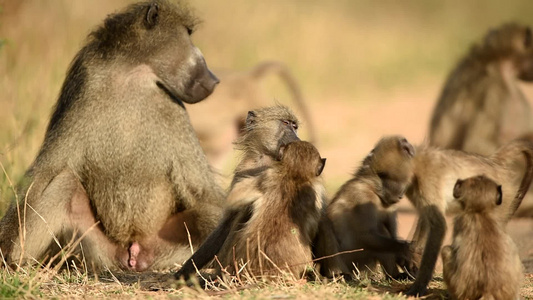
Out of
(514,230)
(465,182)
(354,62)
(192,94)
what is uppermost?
(354,62)

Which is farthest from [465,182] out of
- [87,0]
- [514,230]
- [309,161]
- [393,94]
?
[393,94]

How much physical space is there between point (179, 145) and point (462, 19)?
16268mm

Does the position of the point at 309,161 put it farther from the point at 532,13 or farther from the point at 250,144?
the point at 532,13

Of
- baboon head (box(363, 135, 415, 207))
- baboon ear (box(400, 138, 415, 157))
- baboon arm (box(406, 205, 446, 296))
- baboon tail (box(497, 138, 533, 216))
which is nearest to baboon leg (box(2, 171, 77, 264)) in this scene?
baboon head (box(363, 135, 415, 207))

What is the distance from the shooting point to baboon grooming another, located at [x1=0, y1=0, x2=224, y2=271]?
505 cm

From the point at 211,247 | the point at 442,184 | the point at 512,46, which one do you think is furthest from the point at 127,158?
the point at 512,46

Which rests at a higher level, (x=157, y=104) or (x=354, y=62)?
(x=354, y=62)

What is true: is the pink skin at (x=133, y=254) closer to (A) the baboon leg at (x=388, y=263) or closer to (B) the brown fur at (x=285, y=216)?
(B) the brown fur at (x=285, y=216)

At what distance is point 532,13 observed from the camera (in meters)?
19.9

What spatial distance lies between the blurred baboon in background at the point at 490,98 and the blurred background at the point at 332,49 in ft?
4.95

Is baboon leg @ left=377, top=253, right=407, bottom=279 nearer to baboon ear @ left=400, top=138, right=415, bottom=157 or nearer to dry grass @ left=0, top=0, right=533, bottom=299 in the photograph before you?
dry grass @ left=0, top=0, right=533, bottom=299

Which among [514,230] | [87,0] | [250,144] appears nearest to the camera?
[250,144]

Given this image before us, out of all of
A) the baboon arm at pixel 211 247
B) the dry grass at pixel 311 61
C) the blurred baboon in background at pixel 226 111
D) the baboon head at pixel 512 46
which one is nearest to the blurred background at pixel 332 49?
the dry grass at pixel 311 61

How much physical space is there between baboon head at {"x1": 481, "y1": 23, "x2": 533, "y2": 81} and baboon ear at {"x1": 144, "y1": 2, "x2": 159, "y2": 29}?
4.58 metres
